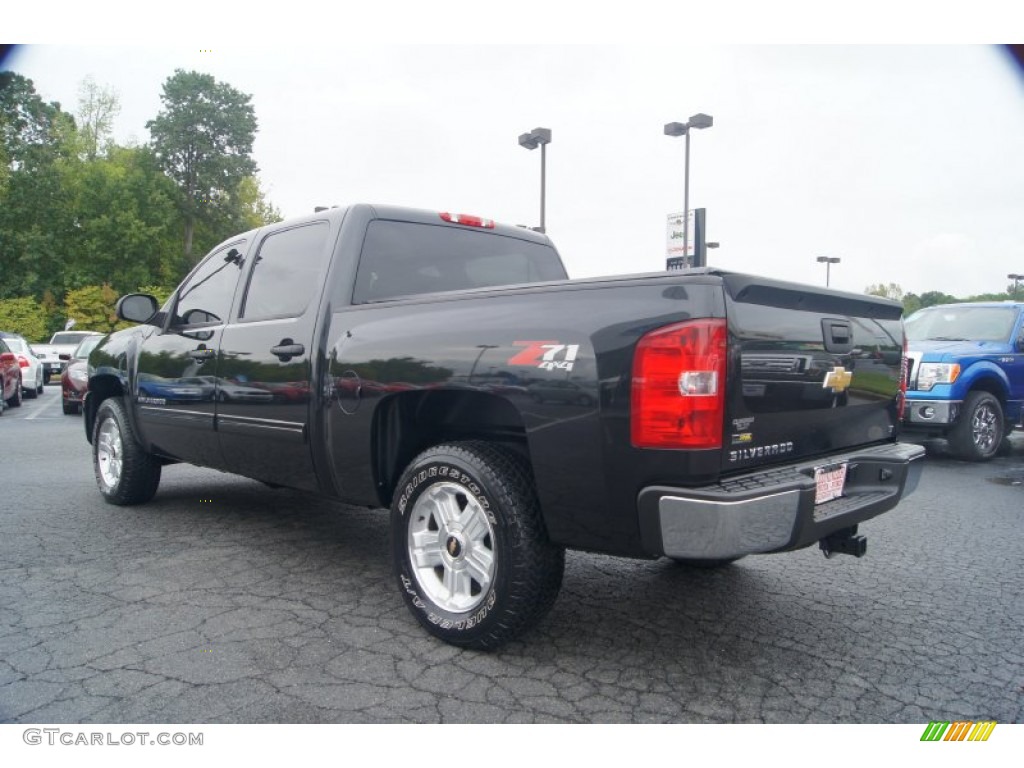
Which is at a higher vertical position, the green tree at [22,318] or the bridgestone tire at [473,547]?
the green tree at [22,318]

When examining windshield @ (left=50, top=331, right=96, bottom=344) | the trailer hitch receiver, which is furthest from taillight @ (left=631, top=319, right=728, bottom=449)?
windshield @ (left=50, top=331, right=96, bottom=344)

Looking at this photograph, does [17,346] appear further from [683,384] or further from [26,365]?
[683,384]

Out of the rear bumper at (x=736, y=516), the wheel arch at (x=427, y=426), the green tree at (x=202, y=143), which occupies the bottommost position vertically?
the rear bumper at (x=736, y=516)

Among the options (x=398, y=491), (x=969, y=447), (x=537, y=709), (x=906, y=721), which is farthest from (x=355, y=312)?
(x=969, y=447)

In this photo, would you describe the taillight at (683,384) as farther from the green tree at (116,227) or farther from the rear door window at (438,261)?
the green tree at (116,227)

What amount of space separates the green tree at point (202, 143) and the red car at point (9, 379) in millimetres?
35055

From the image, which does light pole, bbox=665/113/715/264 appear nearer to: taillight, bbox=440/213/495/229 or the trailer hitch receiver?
taillight, bbox=440/213/495/229

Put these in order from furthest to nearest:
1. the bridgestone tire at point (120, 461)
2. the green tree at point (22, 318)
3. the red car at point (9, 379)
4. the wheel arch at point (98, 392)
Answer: the green tree at point (22, 318) → the red car at point (9, 379) → the wheel arch at point (98, 392) → the bridgestone tire at point (120, 461)

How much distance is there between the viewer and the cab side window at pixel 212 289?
183 inches

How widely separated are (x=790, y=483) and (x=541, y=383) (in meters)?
0.90

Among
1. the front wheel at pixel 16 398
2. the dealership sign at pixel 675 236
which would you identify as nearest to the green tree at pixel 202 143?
the front wheel at pixel 16 398

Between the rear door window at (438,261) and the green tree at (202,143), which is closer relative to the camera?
the rear door window at (438,261)

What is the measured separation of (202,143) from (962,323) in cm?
4992

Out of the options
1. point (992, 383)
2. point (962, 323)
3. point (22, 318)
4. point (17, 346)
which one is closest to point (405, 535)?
point (992, 383)
